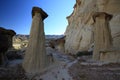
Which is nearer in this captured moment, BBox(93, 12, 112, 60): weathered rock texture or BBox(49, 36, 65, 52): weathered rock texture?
BBox(93, 12, 112, 60): weathered rock texture

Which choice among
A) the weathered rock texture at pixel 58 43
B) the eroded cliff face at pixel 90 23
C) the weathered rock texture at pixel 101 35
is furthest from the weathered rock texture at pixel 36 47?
the weathered rock texture at pixel 58 43

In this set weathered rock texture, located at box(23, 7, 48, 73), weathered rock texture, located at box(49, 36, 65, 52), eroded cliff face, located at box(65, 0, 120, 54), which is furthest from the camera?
weathered rock texture, located at box(49, 36, 65, 52)

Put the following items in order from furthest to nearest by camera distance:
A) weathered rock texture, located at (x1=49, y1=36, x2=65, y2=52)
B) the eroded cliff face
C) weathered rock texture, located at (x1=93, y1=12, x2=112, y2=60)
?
1. weathered rock texture, located at (x1=49, y1=36, x2=65, y2=52)
2. the eroded cliff face
3. weathered rock texture, located at (x1=93, y1=12, x2=112, y2=60)

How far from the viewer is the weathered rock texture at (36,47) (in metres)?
16.9

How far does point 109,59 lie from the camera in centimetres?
2025

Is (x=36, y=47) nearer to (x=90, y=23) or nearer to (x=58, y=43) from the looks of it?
(x=90, y=23)

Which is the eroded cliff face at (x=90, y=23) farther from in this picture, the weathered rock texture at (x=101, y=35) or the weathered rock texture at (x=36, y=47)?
the weathered rock texture at (x=36, y=47)

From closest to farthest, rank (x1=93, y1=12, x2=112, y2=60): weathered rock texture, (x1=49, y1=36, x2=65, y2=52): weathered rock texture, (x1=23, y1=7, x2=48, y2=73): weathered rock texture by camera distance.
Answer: (x1=23, y1=7, x2=48, y2=73): weathered rock texture → (x1=93, y1=12, x2=112, y2=60): weathered rock texture → (x1=49, y1=36, x2=65, y2=52): weathered rock texture

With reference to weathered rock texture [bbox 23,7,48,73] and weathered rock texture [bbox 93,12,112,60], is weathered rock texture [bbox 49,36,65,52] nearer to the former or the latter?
weathered rock texture [bbox 93,12,112,60]

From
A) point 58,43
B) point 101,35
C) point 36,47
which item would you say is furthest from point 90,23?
point 36,47

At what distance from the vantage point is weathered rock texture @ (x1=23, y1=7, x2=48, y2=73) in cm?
1694

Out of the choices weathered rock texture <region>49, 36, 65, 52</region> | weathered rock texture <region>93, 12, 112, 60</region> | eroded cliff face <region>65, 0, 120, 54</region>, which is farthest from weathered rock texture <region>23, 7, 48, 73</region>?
weathered rock texture <region>49, 36, 65, 52</region>

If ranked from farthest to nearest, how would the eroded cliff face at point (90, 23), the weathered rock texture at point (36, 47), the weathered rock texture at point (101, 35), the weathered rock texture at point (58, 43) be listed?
the weathered rock texture at point (58, 43) < the eroded cliff face at point (90, 23) < the weathered rock texture at point (101, 35) < the weathered rock texture at point (36, 47)

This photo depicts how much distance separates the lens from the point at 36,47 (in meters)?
17.9
